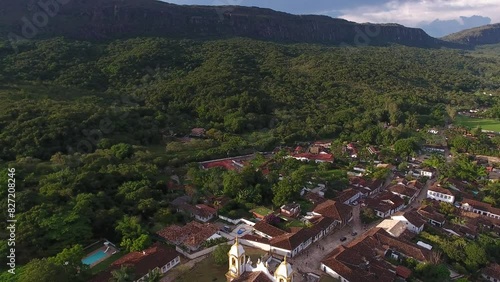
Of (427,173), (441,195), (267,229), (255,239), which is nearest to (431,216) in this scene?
(441,195)

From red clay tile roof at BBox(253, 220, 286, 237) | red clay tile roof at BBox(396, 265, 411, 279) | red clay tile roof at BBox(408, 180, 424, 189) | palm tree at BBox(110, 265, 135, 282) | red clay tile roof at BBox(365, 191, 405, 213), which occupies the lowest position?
red clay tile roof at BBox(408, 180, 424, 189)

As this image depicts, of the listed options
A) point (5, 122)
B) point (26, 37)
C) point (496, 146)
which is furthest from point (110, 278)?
point (26, 37)

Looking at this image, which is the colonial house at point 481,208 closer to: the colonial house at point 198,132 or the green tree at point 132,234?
the green tree at point 132,234

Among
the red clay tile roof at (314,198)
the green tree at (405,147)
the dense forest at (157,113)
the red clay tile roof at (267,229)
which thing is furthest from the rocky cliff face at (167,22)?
the red clay tile roof at (267,229)

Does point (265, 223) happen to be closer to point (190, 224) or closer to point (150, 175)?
point (190, 224)

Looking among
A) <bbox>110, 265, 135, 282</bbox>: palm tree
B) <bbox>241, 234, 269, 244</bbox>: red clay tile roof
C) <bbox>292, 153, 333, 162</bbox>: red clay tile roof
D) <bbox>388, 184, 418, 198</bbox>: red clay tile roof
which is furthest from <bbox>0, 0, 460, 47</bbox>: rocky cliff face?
<bbox>388, 184, 418, 198</bbox>: red clay tile roof

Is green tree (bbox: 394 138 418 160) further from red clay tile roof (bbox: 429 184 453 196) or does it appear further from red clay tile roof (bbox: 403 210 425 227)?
red clay tile roof (bbox: 403 210 425 227)
